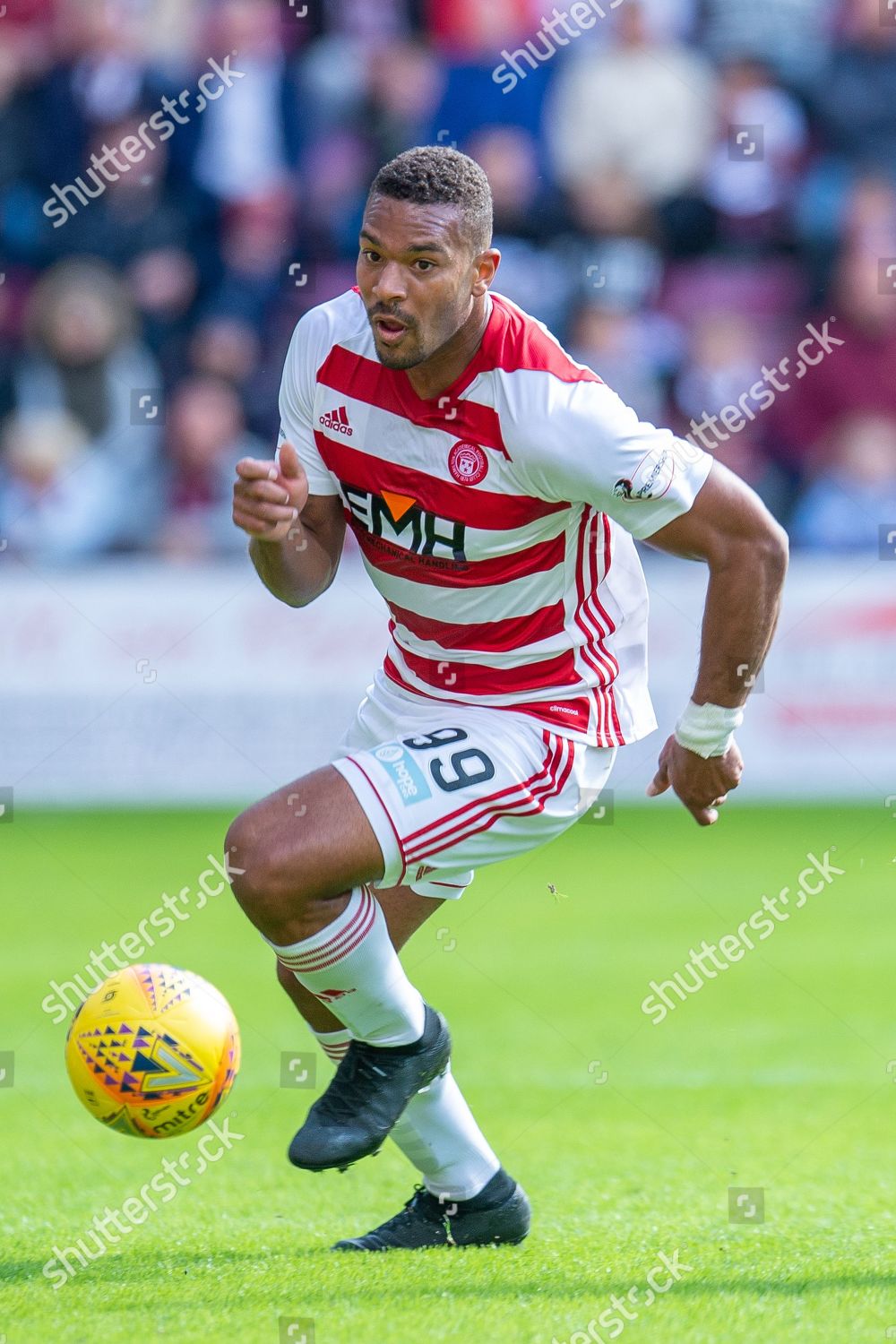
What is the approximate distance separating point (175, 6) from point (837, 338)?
634 cm

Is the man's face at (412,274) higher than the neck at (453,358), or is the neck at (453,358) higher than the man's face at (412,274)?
the man's face at (412,274)

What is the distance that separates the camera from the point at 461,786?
15.2ft

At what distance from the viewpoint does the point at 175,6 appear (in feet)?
51.9

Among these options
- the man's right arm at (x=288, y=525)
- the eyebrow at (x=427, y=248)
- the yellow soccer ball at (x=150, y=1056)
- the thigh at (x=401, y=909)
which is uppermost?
the eyebrow at (x=427, y=248)

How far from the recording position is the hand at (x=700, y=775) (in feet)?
16.0

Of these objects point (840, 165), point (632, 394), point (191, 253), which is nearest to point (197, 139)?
point (191, 253)

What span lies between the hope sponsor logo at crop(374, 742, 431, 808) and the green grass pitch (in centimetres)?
121

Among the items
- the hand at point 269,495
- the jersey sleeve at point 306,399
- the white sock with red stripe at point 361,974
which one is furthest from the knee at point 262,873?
the jersey sleeve at point 306,399

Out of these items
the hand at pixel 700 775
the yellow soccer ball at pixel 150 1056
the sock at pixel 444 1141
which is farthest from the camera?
the sock at pixel 444 1141

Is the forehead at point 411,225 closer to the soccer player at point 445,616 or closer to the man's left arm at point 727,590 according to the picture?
the soccer player at point 445,616

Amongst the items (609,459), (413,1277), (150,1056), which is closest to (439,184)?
(609,459)

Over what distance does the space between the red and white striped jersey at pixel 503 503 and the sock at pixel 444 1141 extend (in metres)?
1.07

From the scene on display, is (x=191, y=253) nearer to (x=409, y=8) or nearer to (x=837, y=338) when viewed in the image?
(x=409, y=8)

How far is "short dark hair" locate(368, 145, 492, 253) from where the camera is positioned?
450 centimetres
